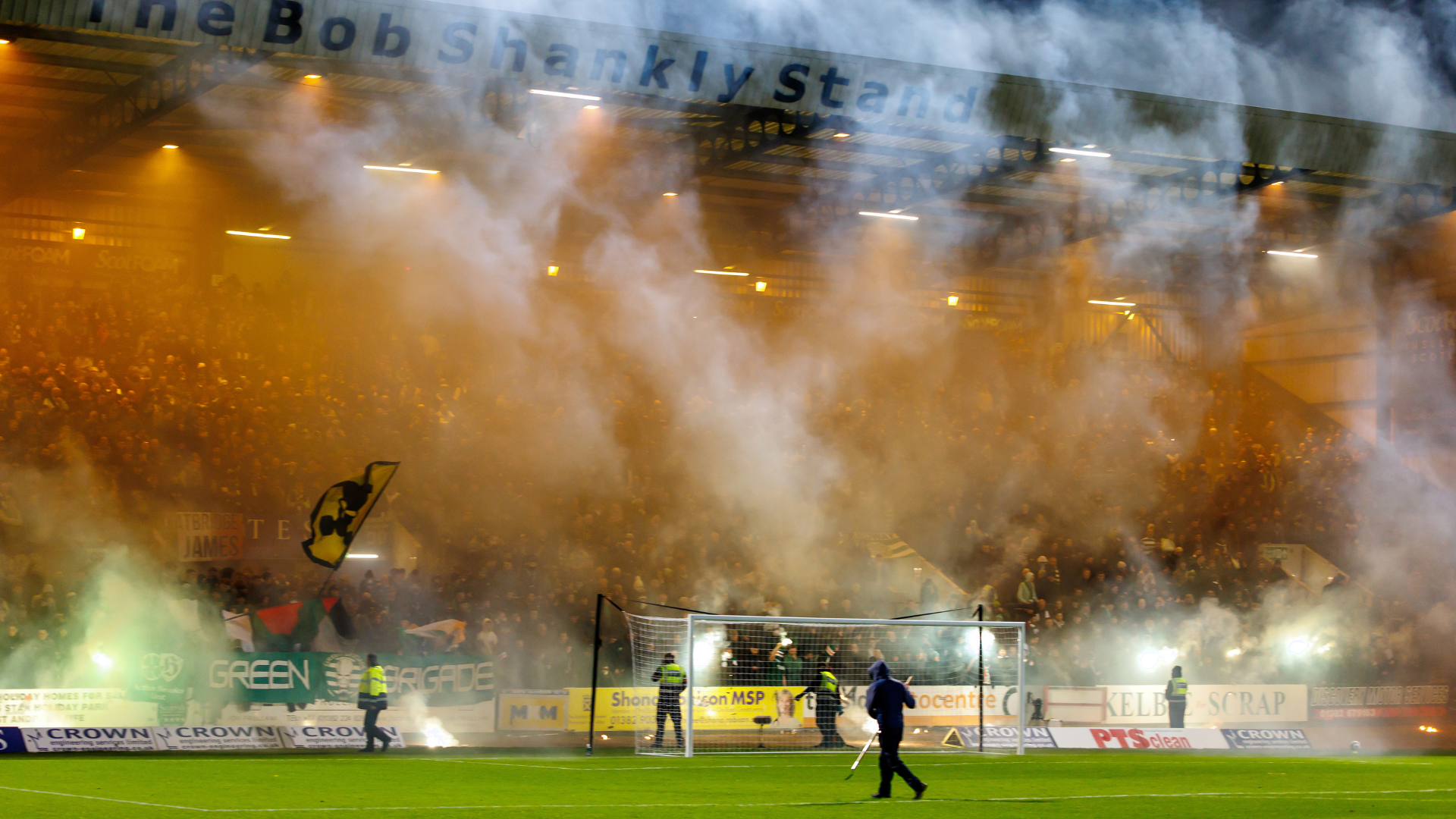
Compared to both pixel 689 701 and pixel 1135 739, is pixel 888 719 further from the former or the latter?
pixel 1135 739

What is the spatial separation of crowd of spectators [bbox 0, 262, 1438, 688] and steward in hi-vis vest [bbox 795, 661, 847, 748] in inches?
32.1

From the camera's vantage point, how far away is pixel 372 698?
43.2ft

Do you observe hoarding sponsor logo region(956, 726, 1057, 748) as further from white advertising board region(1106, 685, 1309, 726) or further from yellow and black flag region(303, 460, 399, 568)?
yellow and black flag region(303, 460, 399, 568)

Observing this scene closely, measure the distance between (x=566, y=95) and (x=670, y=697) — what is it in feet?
20.3

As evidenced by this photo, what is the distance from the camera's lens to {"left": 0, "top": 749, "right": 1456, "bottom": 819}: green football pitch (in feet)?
26.2

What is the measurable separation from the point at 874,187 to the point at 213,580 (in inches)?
379

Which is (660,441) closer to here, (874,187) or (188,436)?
(874,187)

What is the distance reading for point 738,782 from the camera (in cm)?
1016

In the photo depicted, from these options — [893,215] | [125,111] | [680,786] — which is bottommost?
[680,786]

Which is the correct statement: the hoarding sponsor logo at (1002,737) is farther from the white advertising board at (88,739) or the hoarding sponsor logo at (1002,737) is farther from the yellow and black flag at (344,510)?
the white advertising board at (88,739)

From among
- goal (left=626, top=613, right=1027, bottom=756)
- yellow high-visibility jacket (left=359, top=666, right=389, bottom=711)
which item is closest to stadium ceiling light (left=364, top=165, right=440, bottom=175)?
goal (left=626, top=613, right=1027, bottom=756)

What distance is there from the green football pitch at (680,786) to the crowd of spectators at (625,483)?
9.78 ft

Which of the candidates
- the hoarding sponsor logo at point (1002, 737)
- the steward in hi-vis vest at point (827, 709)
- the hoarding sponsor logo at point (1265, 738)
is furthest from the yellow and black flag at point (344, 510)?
the hoarding sponsor logo at point (1265, 738)

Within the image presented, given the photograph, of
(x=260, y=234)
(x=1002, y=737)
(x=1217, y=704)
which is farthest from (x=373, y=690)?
(x=1217, y=704)
